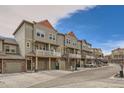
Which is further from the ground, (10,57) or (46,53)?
(46,53)

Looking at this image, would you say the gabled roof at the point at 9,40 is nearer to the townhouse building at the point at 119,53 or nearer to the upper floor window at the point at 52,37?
the upper floor window at the point at 52,37

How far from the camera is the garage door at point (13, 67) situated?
16.6 meters

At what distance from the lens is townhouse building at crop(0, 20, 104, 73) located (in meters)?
17.3

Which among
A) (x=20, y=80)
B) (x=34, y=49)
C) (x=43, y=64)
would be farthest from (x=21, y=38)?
(x=20, y=80)

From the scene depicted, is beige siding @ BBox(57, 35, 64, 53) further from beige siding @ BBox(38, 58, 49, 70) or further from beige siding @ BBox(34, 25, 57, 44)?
beige siding @ BBox(38, 58, 49, 70)

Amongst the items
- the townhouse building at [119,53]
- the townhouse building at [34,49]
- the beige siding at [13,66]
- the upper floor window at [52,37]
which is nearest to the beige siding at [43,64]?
the townhouse building at [34,49]

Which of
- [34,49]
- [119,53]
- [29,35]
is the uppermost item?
[29,35]

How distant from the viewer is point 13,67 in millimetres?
17078

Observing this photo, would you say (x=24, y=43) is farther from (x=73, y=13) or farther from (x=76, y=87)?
(x=76, y=87)

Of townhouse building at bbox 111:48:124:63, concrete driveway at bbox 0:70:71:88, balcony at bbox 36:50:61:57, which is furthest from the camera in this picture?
balcony at bbox 36:50:61:57

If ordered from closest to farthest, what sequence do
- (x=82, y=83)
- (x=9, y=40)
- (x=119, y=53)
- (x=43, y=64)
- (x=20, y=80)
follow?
(x=82, y=83) < (x=20, y=80) < (x=119, y=53) < (x=9, y=40) < (x=43, y=64)

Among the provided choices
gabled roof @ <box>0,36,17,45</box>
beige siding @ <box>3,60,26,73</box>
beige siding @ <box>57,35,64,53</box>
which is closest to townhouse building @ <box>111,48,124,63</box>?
beige siding @ <box>57,35,64,53</box>

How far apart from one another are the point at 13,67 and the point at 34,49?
3264 millimetres

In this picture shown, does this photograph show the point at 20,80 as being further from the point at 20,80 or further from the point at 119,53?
the point at 119,53
